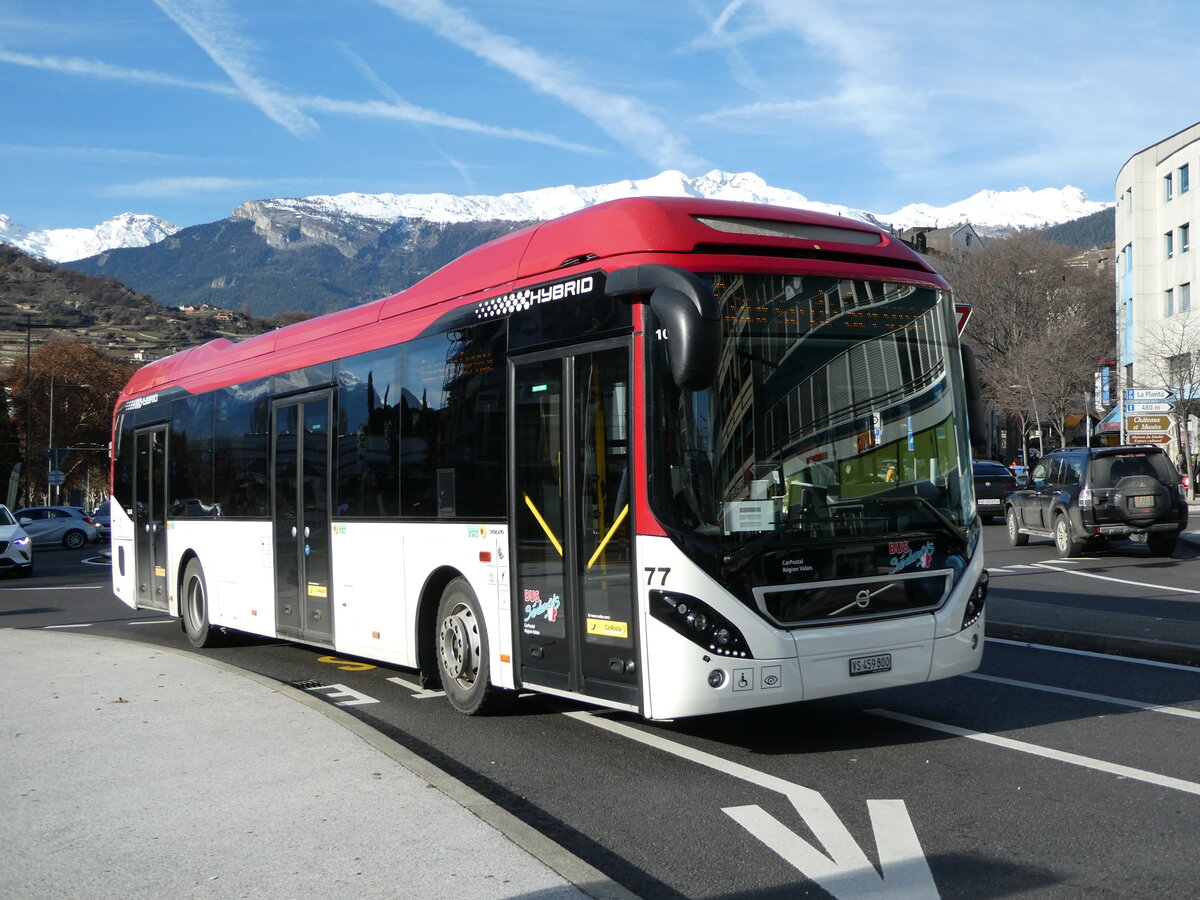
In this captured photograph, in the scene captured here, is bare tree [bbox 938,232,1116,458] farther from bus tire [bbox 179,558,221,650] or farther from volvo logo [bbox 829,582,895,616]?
volvo logo [bbox 829,582,895,616]

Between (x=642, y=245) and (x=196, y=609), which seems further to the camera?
(x=196, y=609)

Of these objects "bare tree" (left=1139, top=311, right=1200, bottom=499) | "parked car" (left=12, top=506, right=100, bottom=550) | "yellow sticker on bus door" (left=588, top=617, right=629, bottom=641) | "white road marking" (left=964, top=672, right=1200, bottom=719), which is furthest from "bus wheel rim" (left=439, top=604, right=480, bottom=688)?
"bare tree" (left=1139, top=311, right=1200, bottom=499)

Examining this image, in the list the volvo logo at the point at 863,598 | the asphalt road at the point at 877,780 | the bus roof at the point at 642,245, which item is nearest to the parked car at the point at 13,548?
the asphalt road at the point at 877,780

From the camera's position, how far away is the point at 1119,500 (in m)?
21.4

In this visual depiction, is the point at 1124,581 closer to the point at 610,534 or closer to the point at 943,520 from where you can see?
the point at 943,520

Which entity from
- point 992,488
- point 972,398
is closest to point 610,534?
point 972,398

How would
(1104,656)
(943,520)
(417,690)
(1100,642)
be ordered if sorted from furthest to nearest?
(1100,642) < (1104,656) < (417,690) < (943,520)

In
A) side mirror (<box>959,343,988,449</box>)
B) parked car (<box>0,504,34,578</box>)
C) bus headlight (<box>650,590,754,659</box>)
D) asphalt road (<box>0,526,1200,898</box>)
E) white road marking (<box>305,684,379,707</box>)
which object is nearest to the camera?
asphalt road (<box>0,526,1200,898</box>)

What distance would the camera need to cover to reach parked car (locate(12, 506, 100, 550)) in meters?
42.7

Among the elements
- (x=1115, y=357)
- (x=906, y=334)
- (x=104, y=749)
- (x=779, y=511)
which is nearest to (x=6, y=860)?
(x=104, y=749)

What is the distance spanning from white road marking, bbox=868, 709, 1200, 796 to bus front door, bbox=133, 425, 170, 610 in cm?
948

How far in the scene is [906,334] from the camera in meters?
7.73

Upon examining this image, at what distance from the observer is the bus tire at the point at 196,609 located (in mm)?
13742

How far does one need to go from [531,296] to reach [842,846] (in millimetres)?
4105
